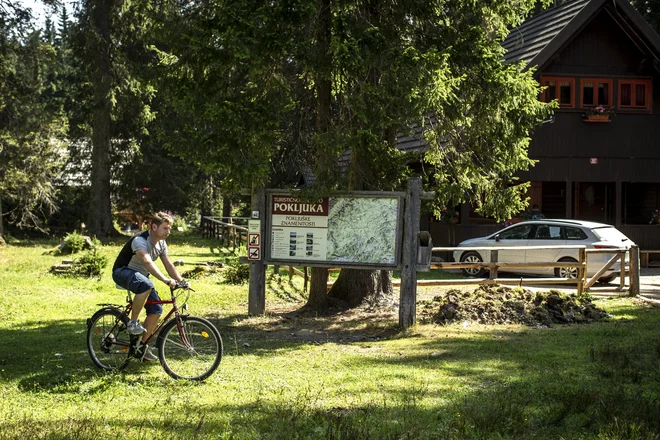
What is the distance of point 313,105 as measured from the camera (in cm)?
1565

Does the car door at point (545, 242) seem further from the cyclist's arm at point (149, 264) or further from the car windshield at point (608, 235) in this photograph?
the cyclist's arm at point (149, 264)

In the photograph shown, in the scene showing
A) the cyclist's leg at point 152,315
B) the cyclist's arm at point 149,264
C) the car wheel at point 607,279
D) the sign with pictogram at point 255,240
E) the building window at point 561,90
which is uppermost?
the building window at point 561,90

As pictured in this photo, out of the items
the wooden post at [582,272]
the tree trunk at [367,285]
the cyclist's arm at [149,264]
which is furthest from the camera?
→ the wooden post at [582,272]

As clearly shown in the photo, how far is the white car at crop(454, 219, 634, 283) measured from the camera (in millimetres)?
19625

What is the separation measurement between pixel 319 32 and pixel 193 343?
6.85 metres

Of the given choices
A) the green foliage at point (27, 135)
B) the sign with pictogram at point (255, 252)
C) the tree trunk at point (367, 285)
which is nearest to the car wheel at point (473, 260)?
the tree trunk at point (367, 285)

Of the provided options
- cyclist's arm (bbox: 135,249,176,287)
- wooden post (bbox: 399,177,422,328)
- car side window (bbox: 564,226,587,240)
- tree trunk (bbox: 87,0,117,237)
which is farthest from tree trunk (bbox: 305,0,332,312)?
tree trunk (bbox: 87,0,117,237)

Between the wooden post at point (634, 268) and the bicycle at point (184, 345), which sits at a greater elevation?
the wooden post at point (634, 268)

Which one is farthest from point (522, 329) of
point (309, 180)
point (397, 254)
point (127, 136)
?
point (127, 136)

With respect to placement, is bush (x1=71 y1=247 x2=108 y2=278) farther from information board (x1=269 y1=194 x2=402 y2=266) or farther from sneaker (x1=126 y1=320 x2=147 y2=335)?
sneaker (x1=126 y1=320 x2=147 y2=335)

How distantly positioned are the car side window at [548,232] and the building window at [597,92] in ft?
23.2

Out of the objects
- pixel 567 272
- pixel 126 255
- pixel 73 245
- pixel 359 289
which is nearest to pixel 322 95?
pixel 359 289

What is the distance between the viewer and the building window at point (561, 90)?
1025 inches

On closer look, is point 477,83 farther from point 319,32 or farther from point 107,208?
point 107,208
